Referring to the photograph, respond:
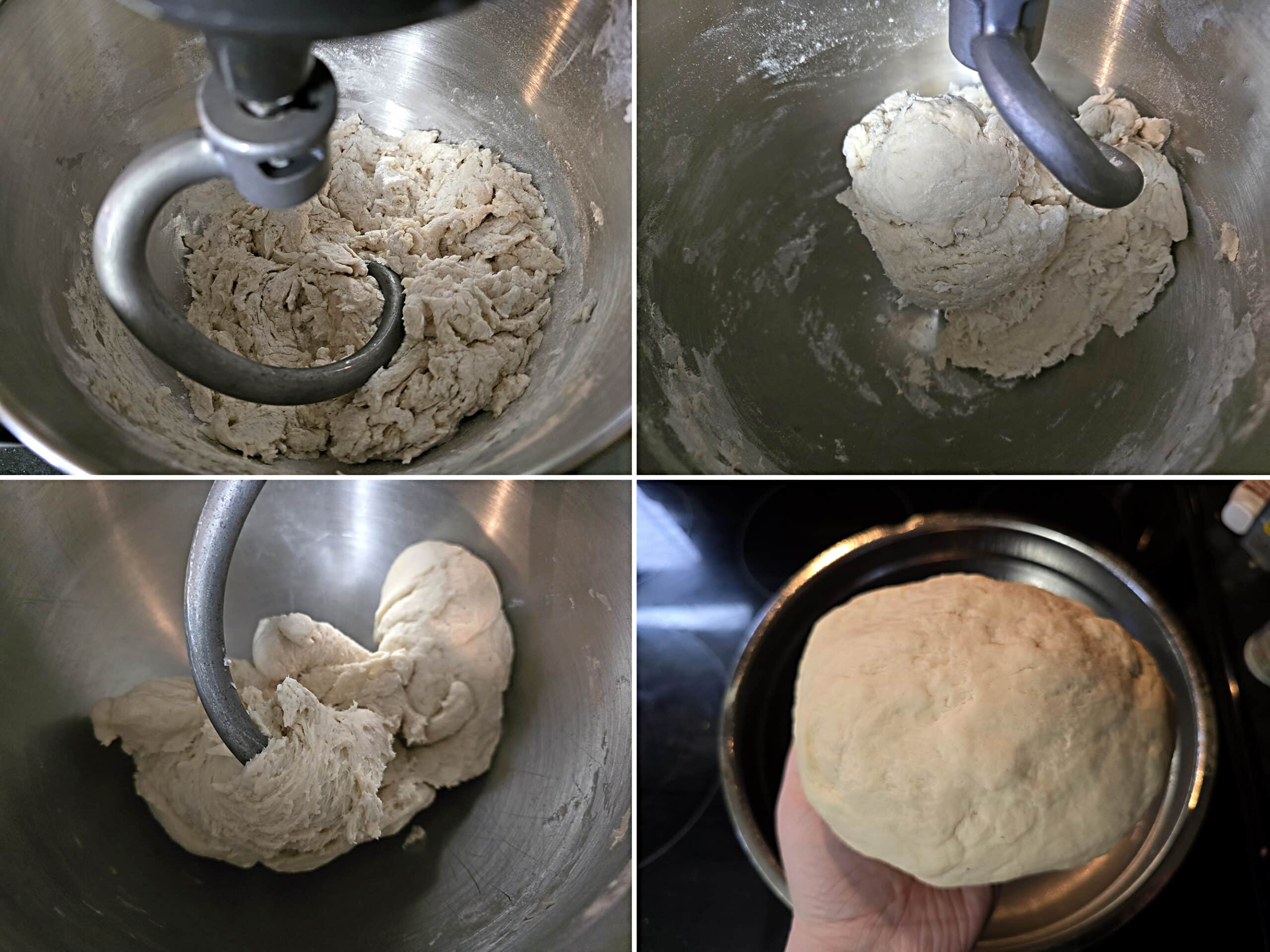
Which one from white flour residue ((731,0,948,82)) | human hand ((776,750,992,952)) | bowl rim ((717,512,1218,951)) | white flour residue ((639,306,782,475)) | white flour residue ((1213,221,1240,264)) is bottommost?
human hand ((776,750,992,952))

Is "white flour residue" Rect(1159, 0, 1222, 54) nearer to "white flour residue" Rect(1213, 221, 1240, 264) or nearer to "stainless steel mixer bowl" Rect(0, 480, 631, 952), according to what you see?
"white flour residue" Rect(1213, 221, 1240, 264)

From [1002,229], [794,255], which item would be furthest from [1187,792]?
[794,255]

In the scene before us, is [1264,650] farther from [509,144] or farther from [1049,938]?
[509,144]

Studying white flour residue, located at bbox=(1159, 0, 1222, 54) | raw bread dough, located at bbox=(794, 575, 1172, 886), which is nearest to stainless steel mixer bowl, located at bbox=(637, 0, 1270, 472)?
white flour residue, located at bbox=(1159, 0, 1222, 54)

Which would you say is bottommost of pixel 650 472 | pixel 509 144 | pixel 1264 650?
pixel 1264 650

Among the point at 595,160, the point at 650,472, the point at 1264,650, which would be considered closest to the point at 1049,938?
the point at 1264,650

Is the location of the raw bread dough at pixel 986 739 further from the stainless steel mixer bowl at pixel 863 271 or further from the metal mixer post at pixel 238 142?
the metal mixer post at pixel 238 142
